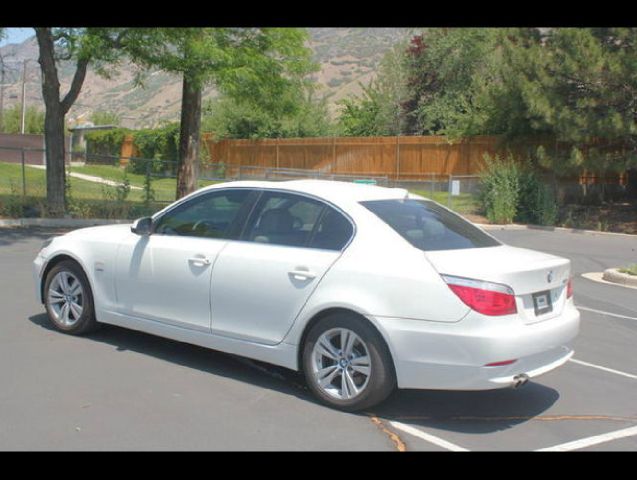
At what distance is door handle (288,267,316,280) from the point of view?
565 cm

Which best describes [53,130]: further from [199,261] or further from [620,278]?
[199,261]

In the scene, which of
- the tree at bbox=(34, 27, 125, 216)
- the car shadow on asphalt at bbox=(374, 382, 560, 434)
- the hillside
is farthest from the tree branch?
the hillside

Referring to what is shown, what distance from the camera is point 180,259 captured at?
6406 millimetres

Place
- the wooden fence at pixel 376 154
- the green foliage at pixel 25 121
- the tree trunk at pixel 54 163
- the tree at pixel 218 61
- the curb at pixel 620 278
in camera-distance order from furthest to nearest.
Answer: the green foliage at pixel 25 121 → the wooden fence at pixel 376 154 → the tree trunk at pixel 54 163 → the tree at pixel 218 61 → the curb at pixel 620 278

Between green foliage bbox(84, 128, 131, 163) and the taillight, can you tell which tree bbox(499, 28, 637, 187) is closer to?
the taillight

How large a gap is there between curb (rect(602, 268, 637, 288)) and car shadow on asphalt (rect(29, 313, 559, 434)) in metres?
7.08

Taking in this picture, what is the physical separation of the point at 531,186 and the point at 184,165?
11.3 meters

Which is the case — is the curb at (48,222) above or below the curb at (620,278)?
above

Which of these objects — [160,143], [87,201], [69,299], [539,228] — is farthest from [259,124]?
[69,299]

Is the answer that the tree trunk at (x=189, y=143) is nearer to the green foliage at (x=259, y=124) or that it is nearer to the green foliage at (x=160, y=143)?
the green foliage at (x=259, y=124)

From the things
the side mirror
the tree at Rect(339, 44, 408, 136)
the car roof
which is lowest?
the side mirror

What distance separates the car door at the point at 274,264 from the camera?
5723 millimetres

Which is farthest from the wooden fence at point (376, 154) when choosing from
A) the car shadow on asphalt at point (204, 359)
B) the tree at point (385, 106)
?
the car shadow on asphalt at point (204, 359)

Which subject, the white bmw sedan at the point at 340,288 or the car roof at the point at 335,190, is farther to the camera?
the car roof at the point at 335,190
